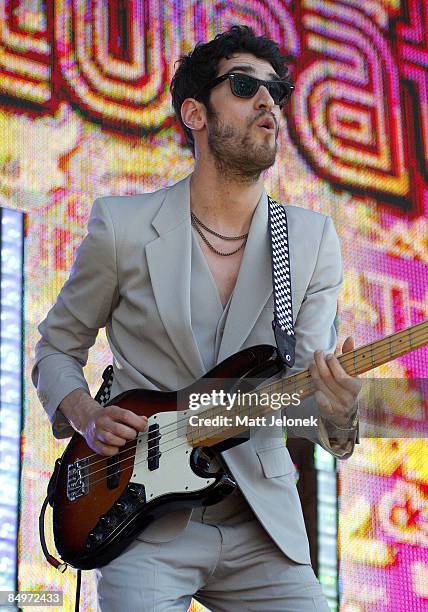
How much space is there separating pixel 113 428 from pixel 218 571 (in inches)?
14.6

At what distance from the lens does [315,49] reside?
414cm

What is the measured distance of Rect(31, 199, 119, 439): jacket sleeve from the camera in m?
2.70

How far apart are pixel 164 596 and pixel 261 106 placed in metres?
1.15

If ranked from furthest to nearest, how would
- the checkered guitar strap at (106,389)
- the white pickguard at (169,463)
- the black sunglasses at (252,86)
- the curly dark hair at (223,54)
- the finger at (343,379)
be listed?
the curly dark hair at (223,54) → the black sunglasses at (252,86) → the checkered guitar strap at (106,389) → the white pickguard at (169,463) → the finger at (343,379)

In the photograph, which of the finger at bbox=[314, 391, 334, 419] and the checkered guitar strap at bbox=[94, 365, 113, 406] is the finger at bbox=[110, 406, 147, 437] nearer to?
the checkered guitar strap at bbox=[94, 365, 113, 406]

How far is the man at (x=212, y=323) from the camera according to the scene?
7.95 ft

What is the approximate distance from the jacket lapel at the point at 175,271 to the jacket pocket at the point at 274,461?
22 cm

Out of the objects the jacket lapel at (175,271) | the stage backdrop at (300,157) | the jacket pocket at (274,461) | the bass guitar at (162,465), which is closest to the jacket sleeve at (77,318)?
the jacket lapel at (175,271)

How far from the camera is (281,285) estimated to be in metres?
2.61

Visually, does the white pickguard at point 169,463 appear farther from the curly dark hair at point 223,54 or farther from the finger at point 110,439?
the curly dark hair at point 223,54

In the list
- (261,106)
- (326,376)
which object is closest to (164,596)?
(326,376)

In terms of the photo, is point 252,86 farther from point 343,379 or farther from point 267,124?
point 343,379

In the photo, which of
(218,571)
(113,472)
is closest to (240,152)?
(113,472)

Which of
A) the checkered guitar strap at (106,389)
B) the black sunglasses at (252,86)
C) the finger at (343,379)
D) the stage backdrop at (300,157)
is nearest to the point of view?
the finger at (343,379)
